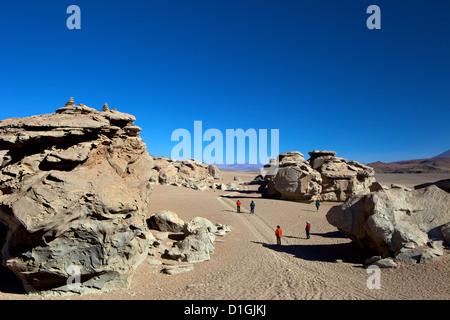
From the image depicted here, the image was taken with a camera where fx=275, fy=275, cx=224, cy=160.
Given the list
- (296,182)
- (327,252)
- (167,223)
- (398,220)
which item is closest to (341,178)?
(296,182)

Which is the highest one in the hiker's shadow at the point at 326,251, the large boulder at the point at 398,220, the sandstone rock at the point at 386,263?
the large boulder at the point at 398,220

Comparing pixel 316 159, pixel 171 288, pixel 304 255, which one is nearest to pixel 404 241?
pixel 304 255

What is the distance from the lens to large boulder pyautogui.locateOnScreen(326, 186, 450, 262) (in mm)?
11203

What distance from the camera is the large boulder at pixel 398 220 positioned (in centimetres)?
1120

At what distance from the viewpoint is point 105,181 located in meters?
10.1

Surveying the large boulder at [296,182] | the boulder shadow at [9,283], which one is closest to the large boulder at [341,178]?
the large boulder at [296,182]

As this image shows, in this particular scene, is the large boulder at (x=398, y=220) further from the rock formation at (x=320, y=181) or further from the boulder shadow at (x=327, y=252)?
the rock formation at (x=320, y=181)

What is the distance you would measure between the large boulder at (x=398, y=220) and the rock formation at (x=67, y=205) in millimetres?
9921

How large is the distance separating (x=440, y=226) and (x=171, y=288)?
37.3ft

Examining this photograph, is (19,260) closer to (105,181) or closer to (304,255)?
(105,181)

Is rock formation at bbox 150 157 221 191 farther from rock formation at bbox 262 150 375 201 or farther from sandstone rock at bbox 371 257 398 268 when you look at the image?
sandstone rock at bbox 371 257 398 268

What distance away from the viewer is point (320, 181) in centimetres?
3083

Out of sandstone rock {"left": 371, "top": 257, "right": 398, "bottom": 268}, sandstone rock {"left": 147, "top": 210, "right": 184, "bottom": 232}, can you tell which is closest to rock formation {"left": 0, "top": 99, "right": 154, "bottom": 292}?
sandstone rock {"left": 147, "top": 210, "right": 184, "bottom": 232}
